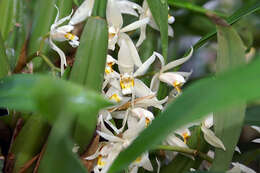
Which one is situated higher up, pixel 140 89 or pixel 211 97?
pixel 211 97

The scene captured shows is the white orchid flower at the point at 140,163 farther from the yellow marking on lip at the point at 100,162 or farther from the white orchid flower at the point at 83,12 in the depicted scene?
the white orchid flower at the point at 83,12

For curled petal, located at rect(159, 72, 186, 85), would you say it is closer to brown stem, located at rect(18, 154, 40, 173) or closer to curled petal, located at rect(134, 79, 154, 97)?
curled petal, located at rect(134, 79, 154, 97)

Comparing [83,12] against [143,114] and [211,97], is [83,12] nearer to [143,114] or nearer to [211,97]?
[143,114]

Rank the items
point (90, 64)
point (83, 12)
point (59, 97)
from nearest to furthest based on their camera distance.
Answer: point (59, 97) < point (90, 64) < point (83, 12)

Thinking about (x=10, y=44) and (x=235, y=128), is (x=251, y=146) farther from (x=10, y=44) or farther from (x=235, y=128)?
(x=10, y=44)

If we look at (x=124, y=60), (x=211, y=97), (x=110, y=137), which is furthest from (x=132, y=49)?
(x=211, y=97)

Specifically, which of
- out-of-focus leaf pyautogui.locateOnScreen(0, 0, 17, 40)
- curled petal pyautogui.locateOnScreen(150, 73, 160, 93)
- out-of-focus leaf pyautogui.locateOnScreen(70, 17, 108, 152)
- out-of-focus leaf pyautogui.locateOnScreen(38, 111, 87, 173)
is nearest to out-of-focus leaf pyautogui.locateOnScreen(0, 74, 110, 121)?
Result: out-of-focus leaf pyautogui.locateOnScreen(38, 111, 87, 173)

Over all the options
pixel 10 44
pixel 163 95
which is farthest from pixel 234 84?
pixel 10 44
